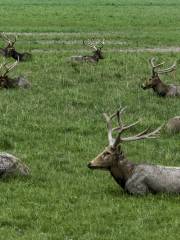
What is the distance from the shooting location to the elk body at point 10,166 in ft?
40.3

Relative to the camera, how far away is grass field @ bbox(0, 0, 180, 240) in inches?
401

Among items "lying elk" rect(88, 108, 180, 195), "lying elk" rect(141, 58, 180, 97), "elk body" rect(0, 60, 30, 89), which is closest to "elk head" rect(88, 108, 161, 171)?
"lying elk" rect(88, 108, 180, 195)

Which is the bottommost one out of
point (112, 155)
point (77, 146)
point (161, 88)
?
point (77, 146)

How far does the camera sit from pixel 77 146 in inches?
590

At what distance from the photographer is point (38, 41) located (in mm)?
34969

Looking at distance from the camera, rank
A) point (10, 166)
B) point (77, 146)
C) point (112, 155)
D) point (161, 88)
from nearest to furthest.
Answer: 1. point (112, 155)
2. point (10, 166)
3. point (77, 146)
4. point (161, 88)

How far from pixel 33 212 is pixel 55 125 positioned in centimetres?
609

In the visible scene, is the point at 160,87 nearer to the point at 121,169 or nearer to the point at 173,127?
the point at 173,127

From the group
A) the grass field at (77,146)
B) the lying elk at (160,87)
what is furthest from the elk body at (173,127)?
the lying elk at (160,87)

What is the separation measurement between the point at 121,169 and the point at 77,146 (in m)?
3.19

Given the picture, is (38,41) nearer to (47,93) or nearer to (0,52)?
(0,52)

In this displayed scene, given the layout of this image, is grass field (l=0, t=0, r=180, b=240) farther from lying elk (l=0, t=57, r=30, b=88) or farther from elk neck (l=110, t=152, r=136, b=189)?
lying elk (l=0, t=57, r=30, b=88)

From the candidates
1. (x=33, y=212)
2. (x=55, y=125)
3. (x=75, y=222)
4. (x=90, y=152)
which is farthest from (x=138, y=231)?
(x=55, y=125)

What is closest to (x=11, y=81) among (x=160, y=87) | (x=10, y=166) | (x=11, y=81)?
(x=11, y=81)
